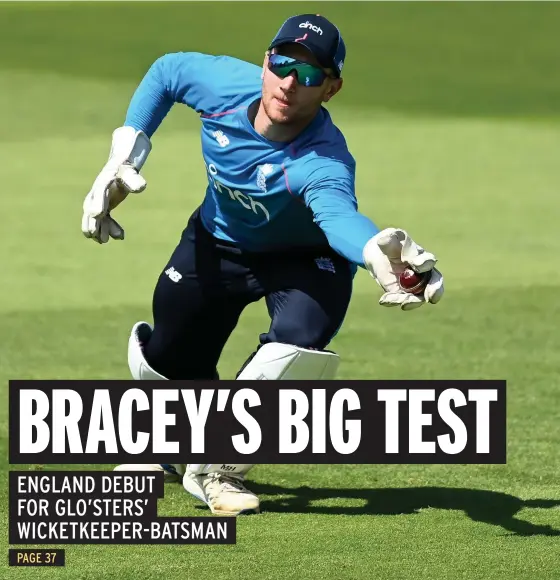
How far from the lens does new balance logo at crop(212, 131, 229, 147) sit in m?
6.40

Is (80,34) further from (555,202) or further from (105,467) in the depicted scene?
(105,467)

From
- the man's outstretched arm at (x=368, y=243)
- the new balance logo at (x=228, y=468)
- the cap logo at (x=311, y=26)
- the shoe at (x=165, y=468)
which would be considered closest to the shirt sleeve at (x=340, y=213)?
the man's outstretched arm at (x=368, y=243)

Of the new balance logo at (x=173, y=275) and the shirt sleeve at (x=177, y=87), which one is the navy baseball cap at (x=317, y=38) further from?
the new balance logo at (x=173, y=275)

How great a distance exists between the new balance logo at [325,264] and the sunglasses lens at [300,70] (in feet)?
2.53

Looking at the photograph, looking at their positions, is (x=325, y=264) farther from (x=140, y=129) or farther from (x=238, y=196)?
(x=140, y=129)

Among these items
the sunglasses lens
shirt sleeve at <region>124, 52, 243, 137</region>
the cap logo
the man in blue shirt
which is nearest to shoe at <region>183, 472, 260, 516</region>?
the man in blue shirt

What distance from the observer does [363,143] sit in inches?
730

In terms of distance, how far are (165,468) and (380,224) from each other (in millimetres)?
6920

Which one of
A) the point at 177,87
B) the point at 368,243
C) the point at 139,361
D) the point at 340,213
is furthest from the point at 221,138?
the point at 368,243

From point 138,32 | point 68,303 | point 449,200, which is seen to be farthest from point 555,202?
point 138,32

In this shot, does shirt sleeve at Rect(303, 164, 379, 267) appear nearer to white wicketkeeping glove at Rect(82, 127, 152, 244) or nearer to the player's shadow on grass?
white wicketkeeping glove at Rect(82, 127, 152, 244)

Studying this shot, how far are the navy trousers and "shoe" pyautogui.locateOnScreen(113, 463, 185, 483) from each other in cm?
45

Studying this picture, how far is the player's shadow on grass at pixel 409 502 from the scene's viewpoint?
628 cm

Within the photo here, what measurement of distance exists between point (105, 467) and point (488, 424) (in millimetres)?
1998
